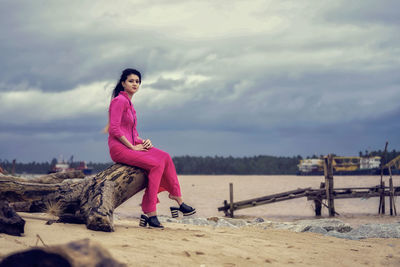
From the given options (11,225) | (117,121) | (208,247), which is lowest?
(208,247)

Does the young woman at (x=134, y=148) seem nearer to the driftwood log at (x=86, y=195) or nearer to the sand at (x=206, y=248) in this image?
the driftwood log at (x=86, y=195)

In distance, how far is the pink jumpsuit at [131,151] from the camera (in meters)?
7.17

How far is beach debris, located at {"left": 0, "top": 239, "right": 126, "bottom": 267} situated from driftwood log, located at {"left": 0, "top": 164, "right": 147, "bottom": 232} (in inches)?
105

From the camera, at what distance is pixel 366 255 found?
23.4 feet

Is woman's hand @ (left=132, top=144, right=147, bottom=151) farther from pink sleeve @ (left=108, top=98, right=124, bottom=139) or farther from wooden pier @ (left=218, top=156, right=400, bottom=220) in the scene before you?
wooden pier @ (left=218, top=156, right=400, bottom=220)

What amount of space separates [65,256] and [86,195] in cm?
377

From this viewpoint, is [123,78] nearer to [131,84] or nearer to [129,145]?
[131,84]

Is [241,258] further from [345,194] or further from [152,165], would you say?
[345,194]

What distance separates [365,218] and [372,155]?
53.6 metres

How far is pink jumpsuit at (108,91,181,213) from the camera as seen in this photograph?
23.5ft

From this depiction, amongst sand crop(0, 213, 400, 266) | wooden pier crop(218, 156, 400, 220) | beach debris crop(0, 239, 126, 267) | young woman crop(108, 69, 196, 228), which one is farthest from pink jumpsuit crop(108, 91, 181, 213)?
wooden pier crop(218, 156, 400, 220)

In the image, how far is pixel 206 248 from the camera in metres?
6.08

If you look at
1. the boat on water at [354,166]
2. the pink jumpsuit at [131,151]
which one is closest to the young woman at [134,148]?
the pink jumpsuit at [131,151]

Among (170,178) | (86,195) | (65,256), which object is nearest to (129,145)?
(170,178)
